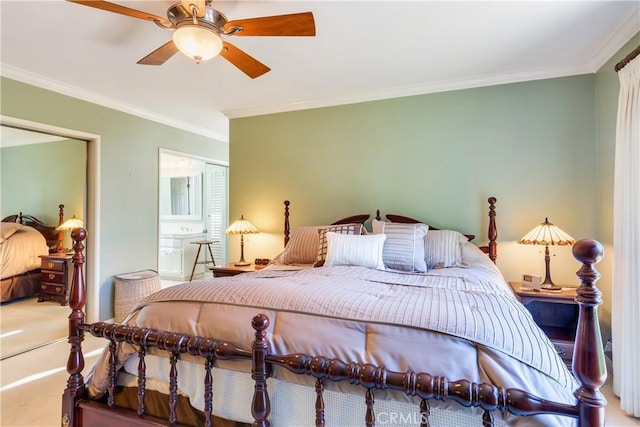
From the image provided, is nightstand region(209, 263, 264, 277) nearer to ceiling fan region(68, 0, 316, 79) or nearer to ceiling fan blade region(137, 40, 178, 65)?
ceiling fan blade region(137, 40, 178, 65)

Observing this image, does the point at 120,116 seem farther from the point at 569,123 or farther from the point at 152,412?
the point at 569,123

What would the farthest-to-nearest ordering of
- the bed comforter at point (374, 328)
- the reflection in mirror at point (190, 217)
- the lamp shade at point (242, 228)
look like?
1. the reflection in mirror at point (190, 217)
2. the lamp shade at point (242, 228)
3. the bed comforter at point (374, 328)

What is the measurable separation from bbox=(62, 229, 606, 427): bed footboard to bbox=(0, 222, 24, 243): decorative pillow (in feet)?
7.23

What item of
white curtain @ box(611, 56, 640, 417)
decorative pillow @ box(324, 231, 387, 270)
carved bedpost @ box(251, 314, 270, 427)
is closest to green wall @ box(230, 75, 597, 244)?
white curtain @ box(611, 56, 640, 417)

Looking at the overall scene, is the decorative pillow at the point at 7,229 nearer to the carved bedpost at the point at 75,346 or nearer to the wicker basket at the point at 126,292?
the wicker basket at the point at 126,292

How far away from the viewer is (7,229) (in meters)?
3.00

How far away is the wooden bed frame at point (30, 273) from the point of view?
3.07m

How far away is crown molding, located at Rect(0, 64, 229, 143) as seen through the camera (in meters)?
2.85

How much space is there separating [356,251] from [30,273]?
322cm

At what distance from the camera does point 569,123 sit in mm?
2826

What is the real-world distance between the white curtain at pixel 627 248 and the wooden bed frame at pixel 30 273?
472 centimetres

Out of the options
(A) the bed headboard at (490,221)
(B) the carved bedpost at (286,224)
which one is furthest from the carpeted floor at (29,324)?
(A) the bed headboard at (490,221)

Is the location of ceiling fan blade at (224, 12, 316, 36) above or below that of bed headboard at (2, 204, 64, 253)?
above

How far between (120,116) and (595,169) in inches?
188
